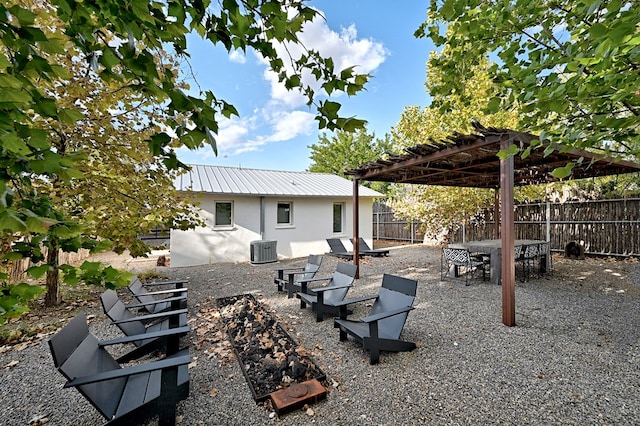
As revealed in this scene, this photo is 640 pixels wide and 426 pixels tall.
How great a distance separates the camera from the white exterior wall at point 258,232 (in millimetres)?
11023

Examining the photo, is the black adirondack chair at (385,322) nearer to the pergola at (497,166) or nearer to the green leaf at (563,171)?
the pergola at (497,166)

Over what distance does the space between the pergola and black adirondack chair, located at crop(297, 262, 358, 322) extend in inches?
106

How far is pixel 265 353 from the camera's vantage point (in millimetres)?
3834

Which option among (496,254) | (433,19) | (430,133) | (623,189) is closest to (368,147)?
(430,133)

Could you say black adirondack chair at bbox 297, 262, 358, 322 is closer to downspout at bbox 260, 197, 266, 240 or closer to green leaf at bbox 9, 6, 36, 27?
green leaf at bbox 9, 6, 36, 27

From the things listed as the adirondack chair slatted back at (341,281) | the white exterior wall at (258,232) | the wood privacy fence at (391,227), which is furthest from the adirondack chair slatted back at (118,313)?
the wood privacy fence at (391,227)

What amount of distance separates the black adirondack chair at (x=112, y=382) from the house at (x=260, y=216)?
7.91 m

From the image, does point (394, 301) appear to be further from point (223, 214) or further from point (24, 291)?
point (223, 214)

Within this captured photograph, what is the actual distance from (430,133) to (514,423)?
10.7m

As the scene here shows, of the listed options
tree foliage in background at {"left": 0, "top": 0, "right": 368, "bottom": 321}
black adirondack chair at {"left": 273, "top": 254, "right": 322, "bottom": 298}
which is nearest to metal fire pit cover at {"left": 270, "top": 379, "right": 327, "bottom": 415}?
tree foliage in background at {"left": 0, "top": 0, "right": 368, "bottom": 321}

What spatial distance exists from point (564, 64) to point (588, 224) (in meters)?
11.7

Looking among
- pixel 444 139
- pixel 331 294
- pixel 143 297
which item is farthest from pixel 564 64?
pixel 444 139

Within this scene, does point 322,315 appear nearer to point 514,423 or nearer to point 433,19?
Result: point 514,423

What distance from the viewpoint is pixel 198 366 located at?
3.55 meters
